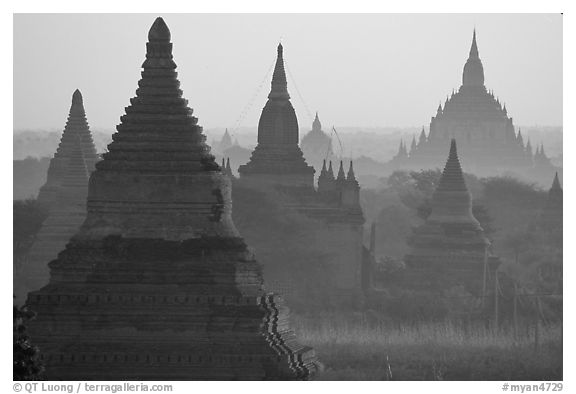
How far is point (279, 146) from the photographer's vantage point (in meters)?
76.0

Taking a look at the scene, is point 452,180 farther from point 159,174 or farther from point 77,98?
point 159,174

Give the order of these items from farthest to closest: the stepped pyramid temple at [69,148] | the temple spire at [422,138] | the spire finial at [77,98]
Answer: the temple spire at [422,138] < the stepped pyramid temple at [69,148] < the spire finial at [77,98]

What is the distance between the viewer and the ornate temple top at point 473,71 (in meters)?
133

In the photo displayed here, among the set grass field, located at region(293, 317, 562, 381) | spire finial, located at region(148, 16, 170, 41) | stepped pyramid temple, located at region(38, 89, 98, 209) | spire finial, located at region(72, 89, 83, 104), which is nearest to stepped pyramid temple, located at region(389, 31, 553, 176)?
stepped pyramid temple, located at region(38, 89, 98, 209)

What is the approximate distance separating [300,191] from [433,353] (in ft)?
66.5

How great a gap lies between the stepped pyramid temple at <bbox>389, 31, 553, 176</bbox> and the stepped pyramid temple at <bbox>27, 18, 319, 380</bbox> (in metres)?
95.1

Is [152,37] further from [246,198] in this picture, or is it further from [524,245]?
[524,245]

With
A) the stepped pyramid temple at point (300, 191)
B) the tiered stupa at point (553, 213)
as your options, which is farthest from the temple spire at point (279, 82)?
the tiered stupa at point (553, 213)

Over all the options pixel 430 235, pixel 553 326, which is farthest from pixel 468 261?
pixel 553 326

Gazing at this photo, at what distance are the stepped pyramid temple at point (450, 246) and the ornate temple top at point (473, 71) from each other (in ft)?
170

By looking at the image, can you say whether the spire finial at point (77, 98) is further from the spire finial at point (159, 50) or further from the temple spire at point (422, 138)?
the temple spire at point (422, 138)

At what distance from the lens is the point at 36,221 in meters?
67.8

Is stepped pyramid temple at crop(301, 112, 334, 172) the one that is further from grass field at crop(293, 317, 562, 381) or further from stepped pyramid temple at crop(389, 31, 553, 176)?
grass field at crop(293, 317, 562, 381)

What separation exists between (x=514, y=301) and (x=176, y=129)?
827 inches
